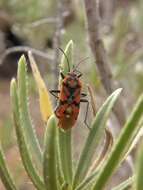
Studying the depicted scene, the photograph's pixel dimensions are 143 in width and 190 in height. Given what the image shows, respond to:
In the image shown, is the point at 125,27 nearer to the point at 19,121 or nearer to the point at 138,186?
the point at 19,121

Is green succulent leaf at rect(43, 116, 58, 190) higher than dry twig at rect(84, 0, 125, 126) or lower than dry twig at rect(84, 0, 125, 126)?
lower

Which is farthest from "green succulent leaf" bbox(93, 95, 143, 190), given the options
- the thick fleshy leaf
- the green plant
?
the thick fleshy leaf

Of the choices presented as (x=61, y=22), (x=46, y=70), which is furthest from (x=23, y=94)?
(x=46, y=70)

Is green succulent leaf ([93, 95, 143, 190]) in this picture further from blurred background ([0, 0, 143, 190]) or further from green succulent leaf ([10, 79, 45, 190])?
blurred background ([0, 0, 143, 190])

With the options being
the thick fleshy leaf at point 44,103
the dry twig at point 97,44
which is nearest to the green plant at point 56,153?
the thick fleshy leaf at point 44,103

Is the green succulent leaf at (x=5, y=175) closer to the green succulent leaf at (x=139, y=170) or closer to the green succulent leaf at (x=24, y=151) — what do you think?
the green succulent leaf at (x=24, y=151)

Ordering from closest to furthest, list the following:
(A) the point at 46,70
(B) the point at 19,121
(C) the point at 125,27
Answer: (B) the point at 19,121 < (C) the point at 125,27 < (A) the point at 46,70
